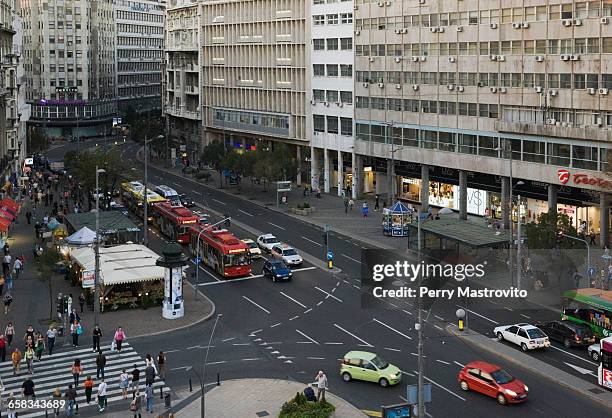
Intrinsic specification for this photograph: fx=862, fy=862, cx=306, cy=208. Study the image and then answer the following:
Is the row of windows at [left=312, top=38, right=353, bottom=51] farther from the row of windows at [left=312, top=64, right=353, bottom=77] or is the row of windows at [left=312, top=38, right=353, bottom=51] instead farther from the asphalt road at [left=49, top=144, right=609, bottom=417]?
the asphalt road at [left=49, top=144, right=609, bottom=417]

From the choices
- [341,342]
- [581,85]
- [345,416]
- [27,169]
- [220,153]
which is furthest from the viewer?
[220,153]

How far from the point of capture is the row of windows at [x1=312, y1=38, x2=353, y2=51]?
108 m

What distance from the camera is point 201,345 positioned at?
162 feet

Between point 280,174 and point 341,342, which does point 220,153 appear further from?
point 341,342

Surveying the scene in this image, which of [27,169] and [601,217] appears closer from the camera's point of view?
[601,217]

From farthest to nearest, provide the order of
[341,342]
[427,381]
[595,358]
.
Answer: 1. [341,342]
2. [595,358]
3. [427,381]

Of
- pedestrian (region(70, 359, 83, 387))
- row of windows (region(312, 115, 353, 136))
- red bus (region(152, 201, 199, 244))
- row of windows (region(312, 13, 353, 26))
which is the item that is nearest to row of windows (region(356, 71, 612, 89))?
row of windows (region(312, 115, 353, 136))

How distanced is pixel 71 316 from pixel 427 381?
72.8 feet

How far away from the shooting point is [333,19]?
110 metres

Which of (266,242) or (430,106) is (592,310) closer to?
(266,242)

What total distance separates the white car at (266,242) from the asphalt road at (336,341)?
700cm

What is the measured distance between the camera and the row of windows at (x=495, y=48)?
74.2 meters

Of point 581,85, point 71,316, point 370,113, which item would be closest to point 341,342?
point 71,316

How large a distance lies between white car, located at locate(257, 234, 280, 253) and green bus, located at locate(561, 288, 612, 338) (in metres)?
30.2
